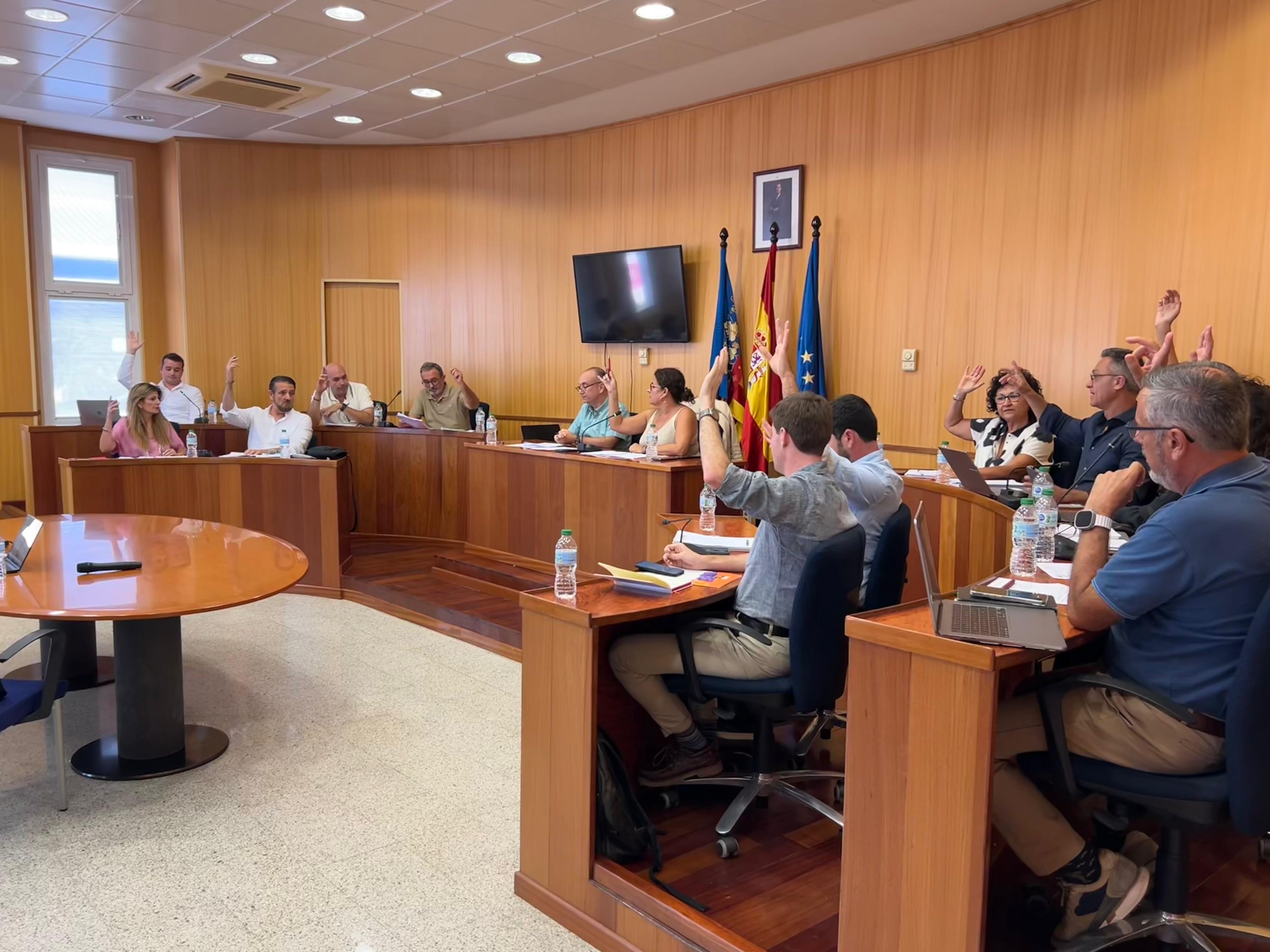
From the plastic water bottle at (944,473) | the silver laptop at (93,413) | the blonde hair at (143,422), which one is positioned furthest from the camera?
the silver laptop at (93,413)

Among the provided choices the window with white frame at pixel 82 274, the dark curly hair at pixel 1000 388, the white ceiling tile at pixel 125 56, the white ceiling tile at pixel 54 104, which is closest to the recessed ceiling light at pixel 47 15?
the white ceiling tile at pixel 125 56

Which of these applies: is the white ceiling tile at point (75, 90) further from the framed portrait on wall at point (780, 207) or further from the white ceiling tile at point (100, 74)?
the framed portrait on wall at point (780, 207)

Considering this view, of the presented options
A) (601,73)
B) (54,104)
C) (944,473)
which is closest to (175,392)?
(54,104)

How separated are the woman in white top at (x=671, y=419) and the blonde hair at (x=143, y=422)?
3107 millimetres

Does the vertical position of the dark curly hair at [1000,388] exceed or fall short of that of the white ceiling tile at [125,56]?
it falls short

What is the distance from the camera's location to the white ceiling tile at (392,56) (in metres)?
6.25

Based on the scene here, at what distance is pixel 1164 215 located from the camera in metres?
4.85

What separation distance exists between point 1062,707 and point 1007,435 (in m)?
3.27

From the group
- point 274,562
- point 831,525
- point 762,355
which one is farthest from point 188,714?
point 762,355

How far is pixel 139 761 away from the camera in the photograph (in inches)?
143

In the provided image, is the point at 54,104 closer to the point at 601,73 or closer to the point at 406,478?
the point at 406,478

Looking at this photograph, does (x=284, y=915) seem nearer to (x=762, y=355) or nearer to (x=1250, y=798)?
(x=1250, y=798)

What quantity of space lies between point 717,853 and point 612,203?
244 inches

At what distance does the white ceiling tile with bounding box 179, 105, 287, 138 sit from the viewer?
798 centimetres
